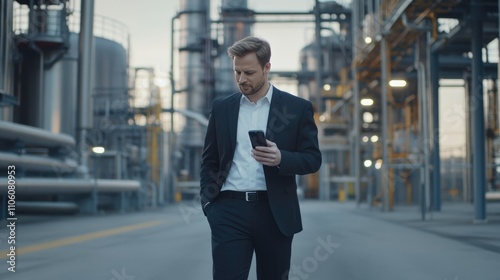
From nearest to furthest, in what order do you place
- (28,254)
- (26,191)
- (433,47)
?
(28,254) → (26,191) → (433,47)

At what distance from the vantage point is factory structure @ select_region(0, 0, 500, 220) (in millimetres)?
16891

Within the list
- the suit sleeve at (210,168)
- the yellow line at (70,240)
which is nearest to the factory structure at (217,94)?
the yellow line at (70,240)

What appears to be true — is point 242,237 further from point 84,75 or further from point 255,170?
point 84,75

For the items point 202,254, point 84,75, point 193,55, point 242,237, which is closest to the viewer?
point 242,237

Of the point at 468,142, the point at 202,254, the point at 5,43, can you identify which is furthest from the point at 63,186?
the point at 468,142

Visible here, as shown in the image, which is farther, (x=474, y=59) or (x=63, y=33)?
(x=63, y=33)

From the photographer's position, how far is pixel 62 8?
19297 mm

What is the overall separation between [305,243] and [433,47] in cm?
1402

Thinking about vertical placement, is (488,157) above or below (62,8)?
below

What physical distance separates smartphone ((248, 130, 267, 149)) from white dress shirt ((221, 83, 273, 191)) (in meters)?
0.19

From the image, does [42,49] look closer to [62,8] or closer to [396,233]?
[62,8]

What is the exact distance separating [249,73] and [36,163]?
13.5 m

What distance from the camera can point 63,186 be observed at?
1656cm

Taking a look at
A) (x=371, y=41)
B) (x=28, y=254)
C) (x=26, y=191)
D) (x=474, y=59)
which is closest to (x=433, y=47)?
(x=371, y=41)
